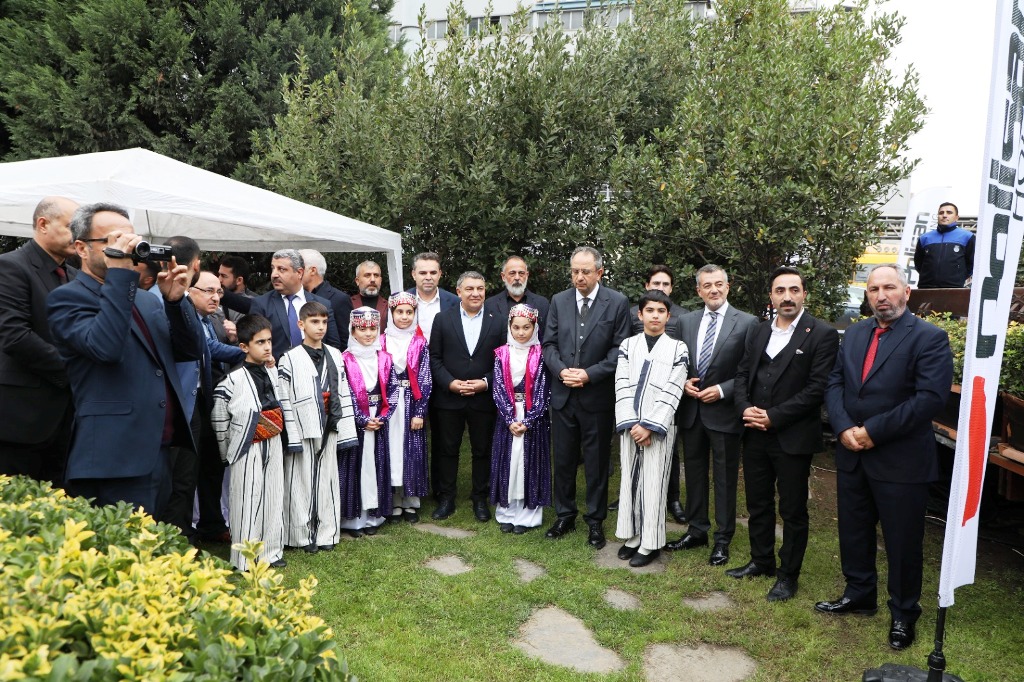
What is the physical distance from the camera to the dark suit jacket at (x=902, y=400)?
3.90 meters

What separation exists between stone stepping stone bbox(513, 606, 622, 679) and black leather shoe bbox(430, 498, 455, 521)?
6.07ft

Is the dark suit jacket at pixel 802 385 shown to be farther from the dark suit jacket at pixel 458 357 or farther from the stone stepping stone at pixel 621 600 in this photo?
the dark suit jacket at pixel 458 357

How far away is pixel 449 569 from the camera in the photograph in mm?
5008

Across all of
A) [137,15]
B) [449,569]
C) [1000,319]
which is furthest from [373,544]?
[137,15]

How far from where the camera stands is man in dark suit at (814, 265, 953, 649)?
3.92 m

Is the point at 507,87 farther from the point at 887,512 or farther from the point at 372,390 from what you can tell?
the point at 887,512

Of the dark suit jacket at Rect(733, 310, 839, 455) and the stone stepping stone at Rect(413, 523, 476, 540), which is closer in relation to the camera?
the dark suit jacket at Rect(733, 310, 839, 455)

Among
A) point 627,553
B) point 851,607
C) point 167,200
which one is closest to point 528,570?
point 627,553

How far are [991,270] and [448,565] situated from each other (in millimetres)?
3591

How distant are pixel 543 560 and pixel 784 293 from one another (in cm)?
239

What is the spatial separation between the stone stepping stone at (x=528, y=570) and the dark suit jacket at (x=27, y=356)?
9.44ft

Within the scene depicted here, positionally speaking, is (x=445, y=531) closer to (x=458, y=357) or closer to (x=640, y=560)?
(x=458, y=357)

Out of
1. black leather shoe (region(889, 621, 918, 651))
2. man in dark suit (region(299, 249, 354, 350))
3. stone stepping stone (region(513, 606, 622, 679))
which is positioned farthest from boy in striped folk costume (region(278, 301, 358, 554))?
black leather shoe (region(889, 621, 918, 651))

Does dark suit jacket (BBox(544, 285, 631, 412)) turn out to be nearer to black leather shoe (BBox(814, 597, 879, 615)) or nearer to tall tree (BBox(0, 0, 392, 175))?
black leather shoe (BBox(814, 597, 879, 615))
